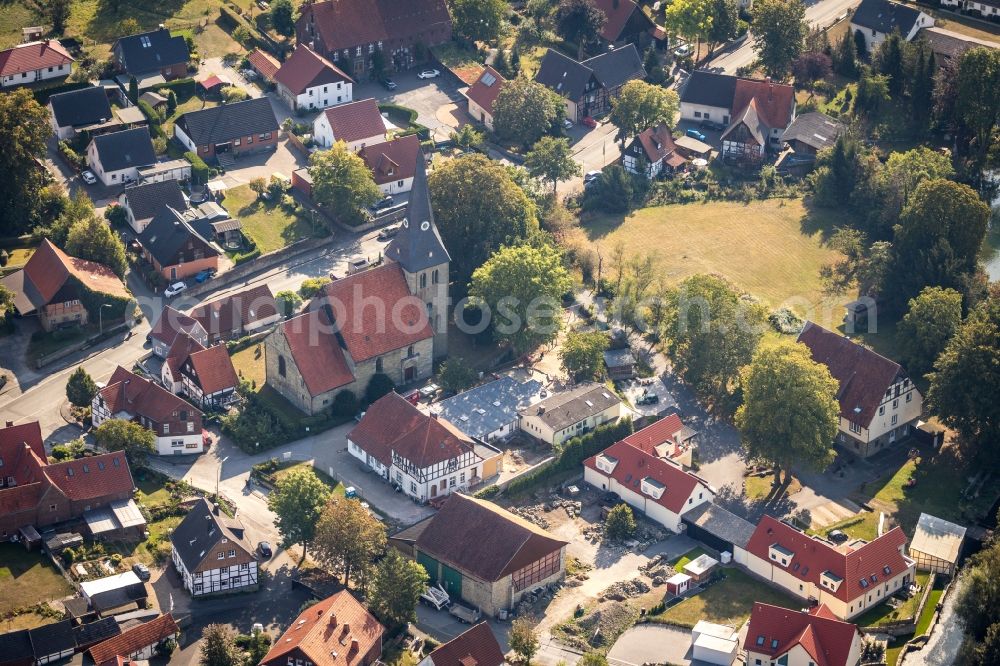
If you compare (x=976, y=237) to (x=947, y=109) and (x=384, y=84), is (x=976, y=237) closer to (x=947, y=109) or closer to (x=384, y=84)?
(x=947, y=109)

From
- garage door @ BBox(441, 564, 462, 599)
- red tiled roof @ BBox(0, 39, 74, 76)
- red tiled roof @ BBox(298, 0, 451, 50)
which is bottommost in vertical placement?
garage door @ BBox(441, 564, 462, 599)

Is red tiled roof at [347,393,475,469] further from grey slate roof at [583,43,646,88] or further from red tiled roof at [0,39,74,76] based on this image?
red tiled roof at [0,39,74,76]

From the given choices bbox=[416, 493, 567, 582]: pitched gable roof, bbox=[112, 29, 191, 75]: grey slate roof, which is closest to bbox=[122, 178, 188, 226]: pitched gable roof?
bbox=[112, 29, 191, 75]: grey slate roof

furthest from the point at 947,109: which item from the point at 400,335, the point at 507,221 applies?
the point at 400,335

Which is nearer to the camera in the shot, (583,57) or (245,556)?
(245,556)

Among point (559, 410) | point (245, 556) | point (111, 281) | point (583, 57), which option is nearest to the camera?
point (245, 556)

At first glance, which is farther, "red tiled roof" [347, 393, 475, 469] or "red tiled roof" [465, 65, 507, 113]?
"red tiled roof" [465, 65, 507, 113]
